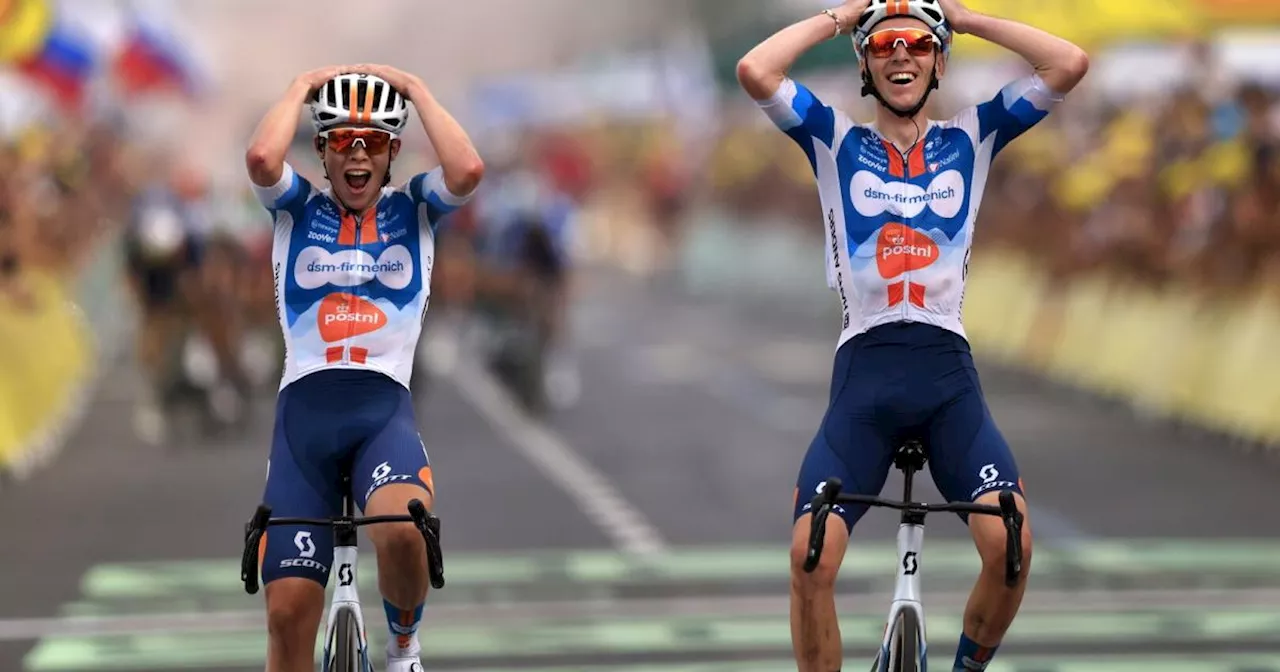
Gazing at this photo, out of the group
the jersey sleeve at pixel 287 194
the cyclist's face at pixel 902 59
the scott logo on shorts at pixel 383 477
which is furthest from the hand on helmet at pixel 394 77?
the cyclist's face at pixel 902 59

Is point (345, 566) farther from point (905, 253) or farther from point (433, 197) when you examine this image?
point (905, 253)

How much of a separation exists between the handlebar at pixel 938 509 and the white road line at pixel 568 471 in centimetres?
695

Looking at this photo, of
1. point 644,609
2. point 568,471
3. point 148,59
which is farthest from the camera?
point 148,59

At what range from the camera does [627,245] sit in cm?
6844

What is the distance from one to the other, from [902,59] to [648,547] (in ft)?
23.5

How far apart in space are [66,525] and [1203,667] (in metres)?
7.97

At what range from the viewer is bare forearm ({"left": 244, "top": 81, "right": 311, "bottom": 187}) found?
838cm

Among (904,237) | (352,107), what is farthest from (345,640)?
(904,237)

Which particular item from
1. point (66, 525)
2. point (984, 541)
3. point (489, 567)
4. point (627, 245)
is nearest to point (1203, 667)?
point (984, 541)

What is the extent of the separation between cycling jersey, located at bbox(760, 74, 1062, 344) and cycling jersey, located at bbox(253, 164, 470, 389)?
1244 mm

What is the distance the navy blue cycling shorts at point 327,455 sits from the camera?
824cm

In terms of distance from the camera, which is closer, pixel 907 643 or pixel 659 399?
pixel 907 643

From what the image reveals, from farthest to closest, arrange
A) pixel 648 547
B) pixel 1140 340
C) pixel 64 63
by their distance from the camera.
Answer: pixel 64 63 < pixel 1140 340 < pixel 648 547

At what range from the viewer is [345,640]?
26.8 feet
